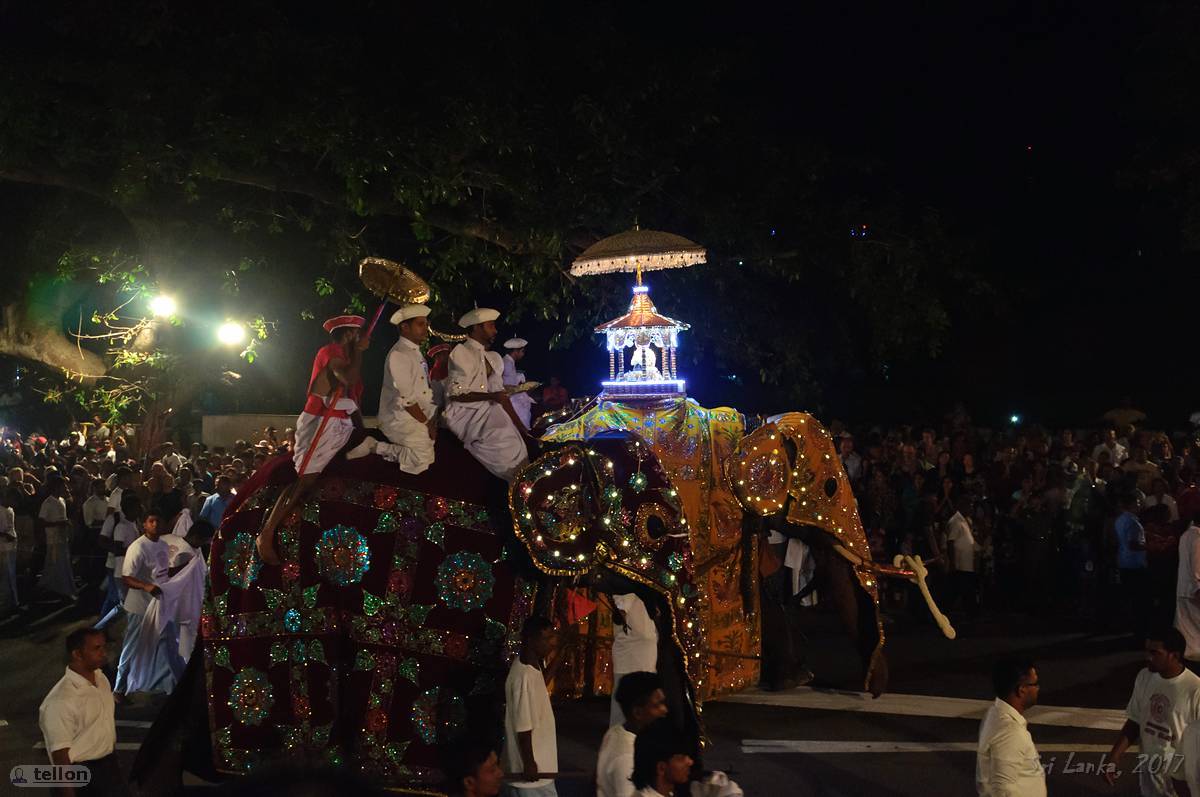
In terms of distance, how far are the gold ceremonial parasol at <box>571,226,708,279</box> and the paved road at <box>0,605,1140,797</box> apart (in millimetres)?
3639

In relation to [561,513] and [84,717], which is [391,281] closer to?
[561,513]

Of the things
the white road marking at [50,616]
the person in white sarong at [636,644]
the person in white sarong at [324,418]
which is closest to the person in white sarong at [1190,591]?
the person in white sarong at [636,644]

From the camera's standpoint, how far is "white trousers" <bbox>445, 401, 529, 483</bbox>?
8.34m

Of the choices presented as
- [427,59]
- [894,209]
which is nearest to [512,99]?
[427,59]

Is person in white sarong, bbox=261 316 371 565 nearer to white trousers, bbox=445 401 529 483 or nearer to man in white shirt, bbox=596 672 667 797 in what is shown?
white trousers, bbox=445 401 529 483

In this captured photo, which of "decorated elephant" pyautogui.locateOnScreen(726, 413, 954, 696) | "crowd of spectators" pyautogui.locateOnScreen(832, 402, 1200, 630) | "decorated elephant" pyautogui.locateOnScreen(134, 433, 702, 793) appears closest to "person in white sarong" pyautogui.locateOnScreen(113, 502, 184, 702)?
"decorated elephant" pyautogui.locateOnScreen(134, 433, 702, 793)

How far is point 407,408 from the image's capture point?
8.14m

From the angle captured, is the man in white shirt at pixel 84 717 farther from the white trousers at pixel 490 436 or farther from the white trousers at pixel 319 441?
the white trousers at pixel 490 436

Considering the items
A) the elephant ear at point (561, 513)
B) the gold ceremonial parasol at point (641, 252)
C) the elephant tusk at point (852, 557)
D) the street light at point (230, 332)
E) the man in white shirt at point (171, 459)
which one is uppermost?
the street light at point (230, 332)

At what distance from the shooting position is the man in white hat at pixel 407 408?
26.8ft

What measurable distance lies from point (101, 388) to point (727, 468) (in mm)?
10906

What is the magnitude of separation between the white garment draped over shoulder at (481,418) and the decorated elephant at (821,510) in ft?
6.95

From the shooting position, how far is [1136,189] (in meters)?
24.7

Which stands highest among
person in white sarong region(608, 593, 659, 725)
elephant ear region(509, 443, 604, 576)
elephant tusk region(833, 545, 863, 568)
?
elephant ear region(509, 443, 604, 576)
